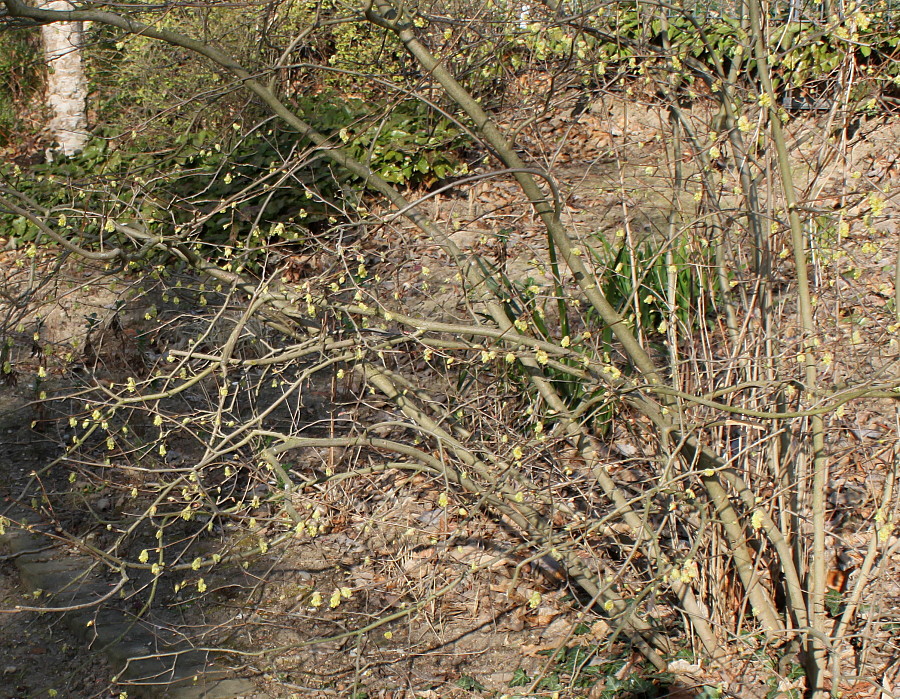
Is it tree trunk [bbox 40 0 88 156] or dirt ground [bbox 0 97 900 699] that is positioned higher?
tree trunk [bbox 40 0 88 156]

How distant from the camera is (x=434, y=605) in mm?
3932

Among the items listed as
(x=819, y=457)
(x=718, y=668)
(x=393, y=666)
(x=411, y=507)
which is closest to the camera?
(x=819, y=457)

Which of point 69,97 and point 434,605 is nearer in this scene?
point 434,605

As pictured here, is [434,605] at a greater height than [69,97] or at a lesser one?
lesser

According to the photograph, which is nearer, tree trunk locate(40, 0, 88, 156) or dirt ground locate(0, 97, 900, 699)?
dirt ground locate(0, 97, 900, 699)

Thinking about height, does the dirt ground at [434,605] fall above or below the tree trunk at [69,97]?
below

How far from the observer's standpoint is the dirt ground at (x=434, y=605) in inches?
123

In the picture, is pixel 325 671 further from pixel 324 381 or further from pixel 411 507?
pixel 324 381

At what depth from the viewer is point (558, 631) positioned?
3742 mm

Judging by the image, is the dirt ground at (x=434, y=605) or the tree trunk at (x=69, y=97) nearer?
the dirt ground at (x=434, y=605)

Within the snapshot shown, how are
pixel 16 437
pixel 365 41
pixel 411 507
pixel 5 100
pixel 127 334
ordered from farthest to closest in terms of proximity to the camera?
pixel 5 100
pixel 365 41
pixel 127 334
pixel 16 437
pixel 411 507

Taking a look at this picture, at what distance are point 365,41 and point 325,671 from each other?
6273 mm

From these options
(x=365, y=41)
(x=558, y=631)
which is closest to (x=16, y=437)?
(x=558, y=631)

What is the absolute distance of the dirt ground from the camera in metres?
3.12
